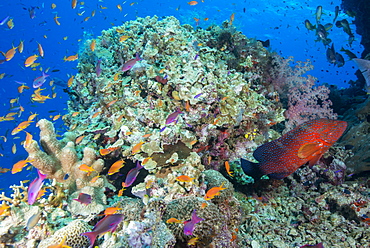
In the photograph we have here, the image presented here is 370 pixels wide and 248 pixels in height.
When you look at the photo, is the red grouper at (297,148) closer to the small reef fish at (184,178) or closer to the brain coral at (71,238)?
the small reef fish at (184,178)

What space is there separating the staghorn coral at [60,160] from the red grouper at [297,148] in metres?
3.47

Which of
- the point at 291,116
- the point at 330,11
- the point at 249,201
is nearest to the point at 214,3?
the point at 330,11

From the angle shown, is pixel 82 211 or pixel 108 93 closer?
pixel 82 211

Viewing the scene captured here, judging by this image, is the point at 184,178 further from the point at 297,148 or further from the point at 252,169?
the point at 297,148

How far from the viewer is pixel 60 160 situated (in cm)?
469

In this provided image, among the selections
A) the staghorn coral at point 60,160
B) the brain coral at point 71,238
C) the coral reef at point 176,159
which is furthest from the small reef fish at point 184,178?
the staghorn coral at point 60,160

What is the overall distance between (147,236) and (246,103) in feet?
13.1

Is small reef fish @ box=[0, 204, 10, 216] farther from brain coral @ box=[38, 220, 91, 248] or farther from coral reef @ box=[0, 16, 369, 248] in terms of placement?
brain coral @ box=[38, 220, 91, 248]

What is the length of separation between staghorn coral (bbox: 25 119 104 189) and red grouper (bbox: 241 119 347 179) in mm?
3473

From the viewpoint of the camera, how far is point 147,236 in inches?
91.8

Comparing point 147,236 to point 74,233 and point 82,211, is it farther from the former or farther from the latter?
point 82,211

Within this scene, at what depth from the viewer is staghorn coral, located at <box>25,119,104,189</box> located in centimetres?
435

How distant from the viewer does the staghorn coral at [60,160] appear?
4352 millimetres

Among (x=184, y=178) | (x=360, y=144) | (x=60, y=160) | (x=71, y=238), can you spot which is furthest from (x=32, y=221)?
(x=360, y=144)
